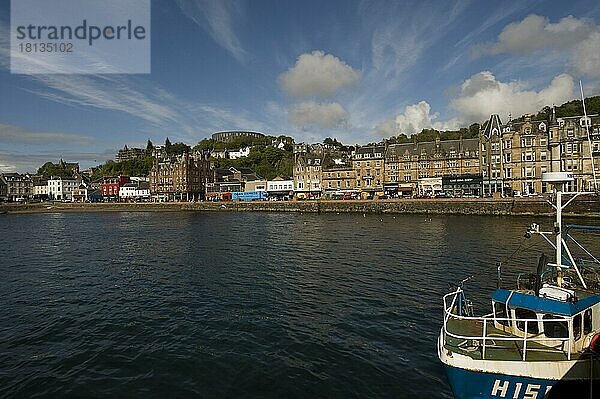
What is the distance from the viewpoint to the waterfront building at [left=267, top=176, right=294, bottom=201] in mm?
133600

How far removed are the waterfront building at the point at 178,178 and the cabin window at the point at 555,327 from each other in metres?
147

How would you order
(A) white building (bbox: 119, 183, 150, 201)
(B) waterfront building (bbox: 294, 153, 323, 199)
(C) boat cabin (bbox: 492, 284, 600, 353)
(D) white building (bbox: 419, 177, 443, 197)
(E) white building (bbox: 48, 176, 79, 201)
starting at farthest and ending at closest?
1. (E) white building (bbox: 48, 176, 79, 201)
2. (A) white building (bbox: 119, 183, 150, 201)
3. (B) waterfront building (bbox: 294, 153, 323, 199)
4. (D) white building (bbox: 419, 177, 443, 197)
5. (C) boat cabin (bbox: 492, 284, 600, 353)

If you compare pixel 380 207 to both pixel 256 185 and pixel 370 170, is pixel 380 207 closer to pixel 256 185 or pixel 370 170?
pixel 370 170

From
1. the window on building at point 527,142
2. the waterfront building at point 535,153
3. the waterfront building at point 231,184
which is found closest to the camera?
the waterfront building at point 535,153

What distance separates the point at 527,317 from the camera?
42.1 ft

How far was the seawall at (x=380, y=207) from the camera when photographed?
7288cm

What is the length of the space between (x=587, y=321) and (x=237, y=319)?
51.6 ft

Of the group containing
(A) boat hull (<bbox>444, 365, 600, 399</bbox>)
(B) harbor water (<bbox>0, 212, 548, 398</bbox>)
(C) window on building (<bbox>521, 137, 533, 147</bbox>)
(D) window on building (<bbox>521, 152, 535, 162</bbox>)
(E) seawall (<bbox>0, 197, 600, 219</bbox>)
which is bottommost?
(B) harbor water (<bbox>0, 212, 548, 398</bbox>)

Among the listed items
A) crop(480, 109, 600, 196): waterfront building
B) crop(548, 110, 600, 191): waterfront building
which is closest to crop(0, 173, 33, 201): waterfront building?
crop(480, 109, 600, 196): waterfront building

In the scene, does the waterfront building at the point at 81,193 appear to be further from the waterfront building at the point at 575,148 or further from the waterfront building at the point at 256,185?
the waterfront building at the point at 575,148

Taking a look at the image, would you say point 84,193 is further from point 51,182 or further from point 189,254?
point 189,254

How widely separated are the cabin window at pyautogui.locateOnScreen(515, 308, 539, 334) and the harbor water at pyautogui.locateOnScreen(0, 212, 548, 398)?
11.7 feet

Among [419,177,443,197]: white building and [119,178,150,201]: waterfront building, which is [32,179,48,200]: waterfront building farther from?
[419,177,443,197]: white building

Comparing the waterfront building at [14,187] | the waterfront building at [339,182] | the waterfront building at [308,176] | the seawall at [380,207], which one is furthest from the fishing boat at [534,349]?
the waterfront building at [14,187]
